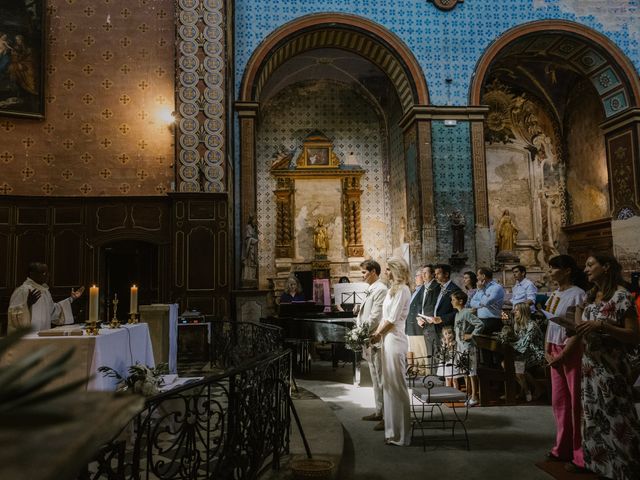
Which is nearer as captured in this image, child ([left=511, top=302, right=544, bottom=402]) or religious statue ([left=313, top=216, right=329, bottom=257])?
child ([left=511, top=302, right=544, bottom=402])

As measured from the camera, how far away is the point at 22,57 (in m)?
10.8

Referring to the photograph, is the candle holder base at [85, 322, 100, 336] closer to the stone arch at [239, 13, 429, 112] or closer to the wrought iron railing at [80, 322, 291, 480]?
the wrought iron railing at [80, 322, 291, 480]

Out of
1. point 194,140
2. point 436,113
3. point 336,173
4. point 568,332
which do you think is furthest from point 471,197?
point 568,332

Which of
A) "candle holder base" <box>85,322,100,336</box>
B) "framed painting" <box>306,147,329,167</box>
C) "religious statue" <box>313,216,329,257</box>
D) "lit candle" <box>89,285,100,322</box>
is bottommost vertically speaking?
"candle holder base" <box>85,322,100,336</box>

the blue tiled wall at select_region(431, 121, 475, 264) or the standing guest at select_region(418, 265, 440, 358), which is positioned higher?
the blue tiled wall at select_region(431, 121, 475, 264)

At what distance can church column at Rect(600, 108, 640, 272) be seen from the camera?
12.7 meters

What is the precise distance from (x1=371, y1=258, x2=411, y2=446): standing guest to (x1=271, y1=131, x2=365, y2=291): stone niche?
36.6ft

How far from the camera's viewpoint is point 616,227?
13164mm

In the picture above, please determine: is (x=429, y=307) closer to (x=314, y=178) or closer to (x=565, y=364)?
(x=565, y=364)

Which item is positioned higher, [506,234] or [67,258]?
[506,234]

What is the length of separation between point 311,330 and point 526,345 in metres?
3.61

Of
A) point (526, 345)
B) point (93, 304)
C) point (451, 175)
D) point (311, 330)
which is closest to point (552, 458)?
point (526, 345)

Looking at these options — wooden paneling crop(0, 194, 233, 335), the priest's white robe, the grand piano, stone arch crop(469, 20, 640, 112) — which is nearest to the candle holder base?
the priest's white robe

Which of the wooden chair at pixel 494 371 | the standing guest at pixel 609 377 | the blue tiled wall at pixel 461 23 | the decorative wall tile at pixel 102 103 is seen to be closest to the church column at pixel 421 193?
the blue tiled wall at pixel 461 23
